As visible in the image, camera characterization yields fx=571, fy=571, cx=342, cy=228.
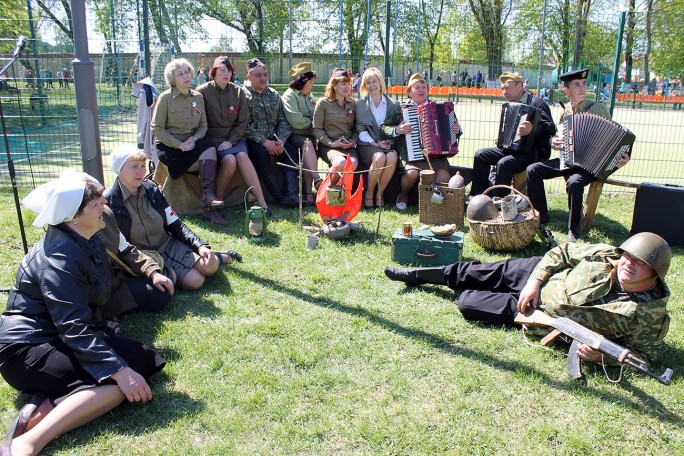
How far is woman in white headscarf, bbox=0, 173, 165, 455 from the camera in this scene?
289 cm

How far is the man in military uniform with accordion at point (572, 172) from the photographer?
6.03m

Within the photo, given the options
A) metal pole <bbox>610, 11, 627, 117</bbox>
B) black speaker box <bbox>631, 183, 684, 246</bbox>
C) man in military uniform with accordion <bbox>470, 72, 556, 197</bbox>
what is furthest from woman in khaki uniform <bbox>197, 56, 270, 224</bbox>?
metal pole <bbox>610, 11, 627, 117</bbox>

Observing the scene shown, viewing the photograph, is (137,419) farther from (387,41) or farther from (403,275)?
(387,41)

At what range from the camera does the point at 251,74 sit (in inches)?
280

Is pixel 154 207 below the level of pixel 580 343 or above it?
above

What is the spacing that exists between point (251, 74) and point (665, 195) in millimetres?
4877

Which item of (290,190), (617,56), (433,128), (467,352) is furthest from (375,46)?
(467,352)

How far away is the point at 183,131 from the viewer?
6617 millimetres

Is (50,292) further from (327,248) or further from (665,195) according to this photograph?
(665,195)

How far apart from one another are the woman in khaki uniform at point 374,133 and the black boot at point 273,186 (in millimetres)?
1097

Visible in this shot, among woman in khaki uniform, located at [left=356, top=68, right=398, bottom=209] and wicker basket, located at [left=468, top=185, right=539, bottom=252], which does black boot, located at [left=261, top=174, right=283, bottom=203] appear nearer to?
woman in khaki uniform, located at [left=356, top=68, right=398, bottom=209]

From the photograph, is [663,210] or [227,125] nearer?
[663,210]

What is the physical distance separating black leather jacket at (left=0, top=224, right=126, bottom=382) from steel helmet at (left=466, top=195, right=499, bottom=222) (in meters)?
3.67

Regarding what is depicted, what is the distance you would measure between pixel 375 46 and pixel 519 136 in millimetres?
3014
